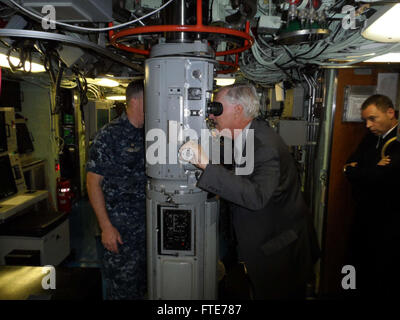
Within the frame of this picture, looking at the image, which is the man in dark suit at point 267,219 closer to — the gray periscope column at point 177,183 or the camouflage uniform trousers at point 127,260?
the gray periscope column at point 177,183

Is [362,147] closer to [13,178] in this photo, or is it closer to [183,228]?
[183,228]

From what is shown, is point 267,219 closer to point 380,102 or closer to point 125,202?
point 125,202

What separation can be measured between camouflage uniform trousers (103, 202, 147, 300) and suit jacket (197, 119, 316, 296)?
1.11 meters

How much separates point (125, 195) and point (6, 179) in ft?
7.33

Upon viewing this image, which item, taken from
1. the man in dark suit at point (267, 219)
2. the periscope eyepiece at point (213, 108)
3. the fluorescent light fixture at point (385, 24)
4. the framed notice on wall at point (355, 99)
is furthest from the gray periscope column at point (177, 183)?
the framed notice on wall at point (355, 99)

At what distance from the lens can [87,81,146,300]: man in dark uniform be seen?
7.40ft

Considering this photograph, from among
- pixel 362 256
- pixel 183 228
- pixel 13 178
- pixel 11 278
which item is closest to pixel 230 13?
pixel 183 228

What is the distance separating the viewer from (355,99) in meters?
2.77

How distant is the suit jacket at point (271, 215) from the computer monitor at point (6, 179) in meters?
3.28

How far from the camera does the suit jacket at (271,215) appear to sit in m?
1.52

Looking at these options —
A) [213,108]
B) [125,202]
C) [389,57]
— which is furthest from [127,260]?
[389,57]

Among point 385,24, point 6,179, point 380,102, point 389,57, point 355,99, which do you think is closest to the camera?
point 385,24

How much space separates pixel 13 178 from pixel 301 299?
3.83 metres

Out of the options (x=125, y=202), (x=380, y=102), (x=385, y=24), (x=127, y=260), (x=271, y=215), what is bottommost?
(x=127, y=260)
